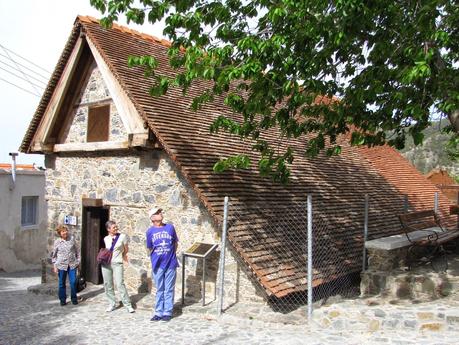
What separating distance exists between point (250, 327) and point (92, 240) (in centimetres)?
507

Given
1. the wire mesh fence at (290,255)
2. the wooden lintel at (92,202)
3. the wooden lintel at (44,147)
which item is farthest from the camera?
the wooden lintel at (44,147)

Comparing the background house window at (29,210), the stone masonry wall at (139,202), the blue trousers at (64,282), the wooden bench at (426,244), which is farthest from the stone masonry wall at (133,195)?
the background house window at (29,210)

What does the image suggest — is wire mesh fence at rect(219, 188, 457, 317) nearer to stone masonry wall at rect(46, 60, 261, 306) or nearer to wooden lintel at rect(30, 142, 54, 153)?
stone masonry wall at rect(46, 60, 261, 306)

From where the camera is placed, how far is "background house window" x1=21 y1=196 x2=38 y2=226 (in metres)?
18.1

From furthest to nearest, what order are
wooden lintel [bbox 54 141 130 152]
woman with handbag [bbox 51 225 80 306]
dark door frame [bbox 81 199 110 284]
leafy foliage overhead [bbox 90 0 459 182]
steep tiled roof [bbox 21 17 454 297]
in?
1. dark door frame [bbox 81 199 110 284]
2. wooden lintel [bbox 54 141 130 152]
3. woman with handbag [bbox 51 225 80 306]
4. steep tiled roof [bbox 21 17 454 297]
5. leafy foliage overhead [bbox 90 0 459 182]

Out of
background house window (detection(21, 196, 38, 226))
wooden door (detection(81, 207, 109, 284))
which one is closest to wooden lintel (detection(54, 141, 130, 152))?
wooden door (detection(81, 207, 109, 284))

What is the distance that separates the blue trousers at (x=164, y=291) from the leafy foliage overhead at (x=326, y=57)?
183cm

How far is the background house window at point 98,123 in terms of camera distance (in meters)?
10.0

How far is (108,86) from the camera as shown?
31.4 feet

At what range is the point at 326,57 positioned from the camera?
262 inches

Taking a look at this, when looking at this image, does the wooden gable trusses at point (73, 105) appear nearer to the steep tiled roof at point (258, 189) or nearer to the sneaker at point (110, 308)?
the steep tiled roof at point (258, 189)

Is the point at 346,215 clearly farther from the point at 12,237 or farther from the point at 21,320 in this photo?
the point at 12,237

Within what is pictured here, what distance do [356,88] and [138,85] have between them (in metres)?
4.48

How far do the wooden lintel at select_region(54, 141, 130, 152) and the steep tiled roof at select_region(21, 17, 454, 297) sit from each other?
0.99m
